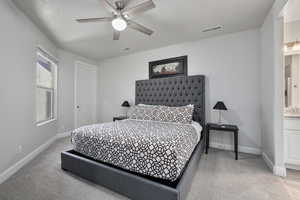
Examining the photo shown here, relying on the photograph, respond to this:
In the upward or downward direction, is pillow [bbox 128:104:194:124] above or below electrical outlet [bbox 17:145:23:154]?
above

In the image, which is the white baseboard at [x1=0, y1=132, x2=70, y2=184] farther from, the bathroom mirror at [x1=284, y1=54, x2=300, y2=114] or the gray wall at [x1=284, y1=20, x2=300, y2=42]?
the gray wall at [x1=284, y1=20, x2=300, y2=42]

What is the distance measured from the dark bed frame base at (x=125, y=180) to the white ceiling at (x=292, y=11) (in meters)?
2.45

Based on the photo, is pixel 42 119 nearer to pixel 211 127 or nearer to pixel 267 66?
pixel 211 127

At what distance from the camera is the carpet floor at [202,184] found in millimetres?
1652

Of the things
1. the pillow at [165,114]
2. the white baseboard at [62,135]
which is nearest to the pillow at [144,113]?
the pillow at [165,114]

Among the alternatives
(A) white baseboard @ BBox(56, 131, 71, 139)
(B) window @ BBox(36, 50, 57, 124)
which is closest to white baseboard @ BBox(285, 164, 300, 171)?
(B) window @ BBox(36, 50, 57, 124)

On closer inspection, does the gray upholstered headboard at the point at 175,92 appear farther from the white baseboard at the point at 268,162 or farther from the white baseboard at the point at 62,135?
the white baseboard at the point at 62,135

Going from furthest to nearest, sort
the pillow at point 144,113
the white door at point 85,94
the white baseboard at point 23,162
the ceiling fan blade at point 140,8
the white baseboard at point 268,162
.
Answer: the white door at point 85,94
the pillow at point 144,113
the white baseboard at point 268,162
the white baseboard at point 23,162
the ceiling fan blade at point 140,8

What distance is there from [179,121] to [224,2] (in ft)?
7.05

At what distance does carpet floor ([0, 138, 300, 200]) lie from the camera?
165cm

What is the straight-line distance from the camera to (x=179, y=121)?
282 centimetres

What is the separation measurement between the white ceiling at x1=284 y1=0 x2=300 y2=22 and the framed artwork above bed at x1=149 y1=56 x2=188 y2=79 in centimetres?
192

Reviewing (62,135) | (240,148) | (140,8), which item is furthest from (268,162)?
(62,135)

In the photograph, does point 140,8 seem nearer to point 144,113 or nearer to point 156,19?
point 156,19
